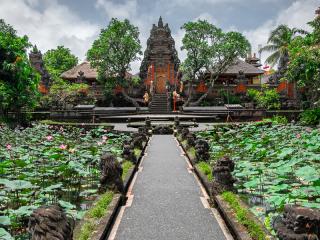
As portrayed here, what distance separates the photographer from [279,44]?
3925 centimetres

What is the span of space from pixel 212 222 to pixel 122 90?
1231 inches

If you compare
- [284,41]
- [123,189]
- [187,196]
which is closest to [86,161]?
[123,189]

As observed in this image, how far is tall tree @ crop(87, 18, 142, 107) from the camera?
32.4 m

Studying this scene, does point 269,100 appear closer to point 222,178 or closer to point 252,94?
point 252,94

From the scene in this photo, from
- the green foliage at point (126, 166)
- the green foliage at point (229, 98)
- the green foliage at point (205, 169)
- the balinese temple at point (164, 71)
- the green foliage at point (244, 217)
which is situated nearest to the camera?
the green foliage at point (244, 217)

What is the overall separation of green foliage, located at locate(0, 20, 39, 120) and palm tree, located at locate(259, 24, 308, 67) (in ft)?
80.4

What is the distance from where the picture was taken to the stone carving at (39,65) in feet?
136

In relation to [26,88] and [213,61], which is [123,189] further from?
[213,61]

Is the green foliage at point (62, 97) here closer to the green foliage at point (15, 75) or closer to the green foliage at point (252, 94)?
the green foliage at point (15, 75)

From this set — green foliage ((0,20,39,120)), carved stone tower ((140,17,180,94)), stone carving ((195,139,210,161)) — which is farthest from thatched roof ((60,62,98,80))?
stone carving ((195,139,210,161))

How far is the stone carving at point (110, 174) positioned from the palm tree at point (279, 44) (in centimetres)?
3434

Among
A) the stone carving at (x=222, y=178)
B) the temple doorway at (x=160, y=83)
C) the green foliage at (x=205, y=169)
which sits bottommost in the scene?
the green foliage at (x=205, y=169)

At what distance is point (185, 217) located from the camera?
19.2 ft

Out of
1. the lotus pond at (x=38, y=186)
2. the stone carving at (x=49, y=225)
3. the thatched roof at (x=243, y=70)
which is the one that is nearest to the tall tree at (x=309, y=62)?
the lotus pond at (x=38, y=186)
